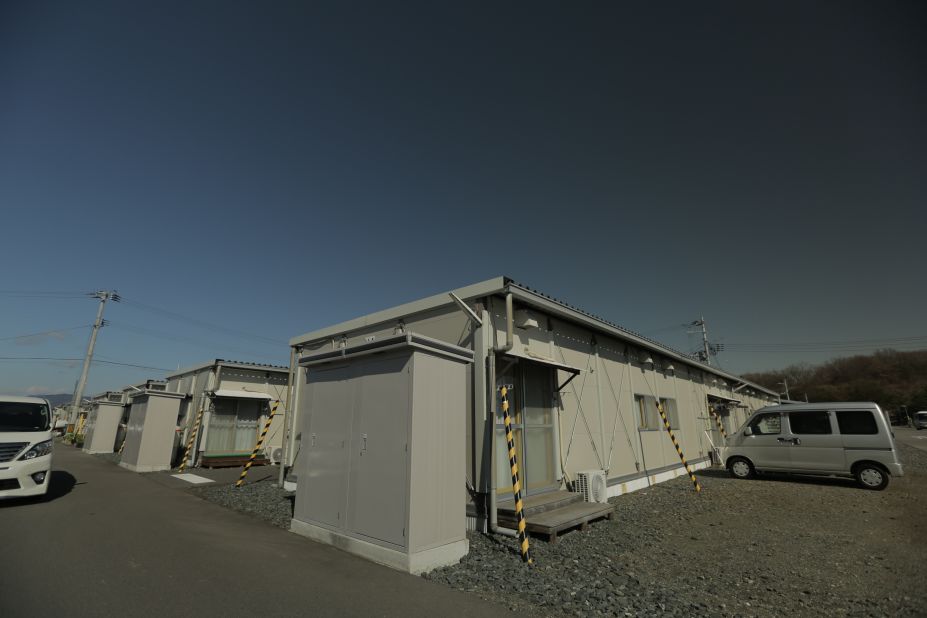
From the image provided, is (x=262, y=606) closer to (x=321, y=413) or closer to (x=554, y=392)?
(x=321, y=413)

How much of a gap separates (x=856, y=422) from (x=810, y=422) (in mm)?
801

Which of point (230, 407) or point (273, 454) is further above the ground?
point (230, 407)

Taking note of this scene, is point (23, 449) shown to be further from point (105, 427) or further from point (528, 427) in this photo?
point (105, 427)

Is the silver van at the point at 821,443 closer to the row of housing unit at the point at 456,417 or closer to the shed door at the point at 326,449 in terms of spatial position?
the row of housing unit at the point at 456,417

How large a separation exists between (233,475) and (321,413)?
771 centimetres

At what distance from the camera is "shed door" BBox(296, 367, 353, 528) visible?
511 centimetres

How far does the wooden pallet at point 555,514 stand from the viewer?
5.31 meters

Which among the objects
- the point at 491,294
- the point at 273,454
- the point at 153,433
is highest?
the point at 491,294

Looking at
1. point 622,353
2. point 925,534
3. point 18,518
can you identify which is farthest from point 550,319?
point 18,518

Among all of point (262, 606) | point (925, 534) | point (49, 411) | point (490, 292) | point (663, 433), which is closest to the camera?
point (262, 606)

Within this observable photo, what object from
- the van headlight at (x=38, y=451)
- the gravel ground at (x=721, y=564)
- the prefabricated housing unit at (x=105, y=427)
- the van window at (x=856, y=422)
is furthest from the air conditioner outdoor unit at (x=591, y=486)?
the prefabricated housing unit at (x=105, y=427)

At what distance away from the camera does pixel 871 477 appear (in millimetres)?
8961

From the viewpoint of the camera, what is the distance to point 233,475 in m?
11.2

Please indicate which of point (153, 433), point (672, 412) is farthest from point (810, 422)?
point (153, 433)
